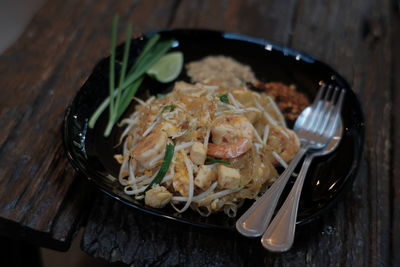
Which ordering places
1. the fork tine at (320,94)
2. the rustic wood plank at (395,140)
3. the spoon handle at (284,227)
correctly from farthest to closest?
the fork tine at (320,94), the rustic wood plank at (395,140), the spoon handle at (284,227)

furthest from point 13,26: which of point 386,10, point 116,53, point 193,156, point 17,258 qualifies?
point 386,10

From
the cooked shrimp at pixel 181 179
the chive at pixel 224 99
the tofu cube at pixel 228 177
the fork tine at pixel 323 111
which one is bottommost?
the cooked shrimp at pixel 181 179

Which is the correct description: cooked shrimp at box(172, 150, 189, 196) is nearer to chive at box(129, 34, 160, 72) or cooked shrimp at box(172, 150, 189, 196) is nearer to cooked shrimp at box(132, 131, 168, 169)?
cooked shrimp at box(132, 131, 168, 169)

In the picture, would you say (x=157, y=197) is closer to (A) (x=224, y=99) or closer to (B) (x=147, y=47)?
(A) (x=224, y=99)

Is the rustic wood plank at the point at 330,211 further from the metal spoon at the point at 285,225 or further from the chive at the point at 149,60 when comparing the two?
the chive at the point at 149,60

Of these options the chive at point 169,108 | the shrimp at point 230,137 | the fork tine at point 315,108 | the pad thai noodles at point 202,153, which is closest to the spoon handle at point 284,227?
the pad thai noodles at point 202,153

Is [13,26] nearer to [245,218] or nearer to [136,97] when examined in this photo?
[136,97]
